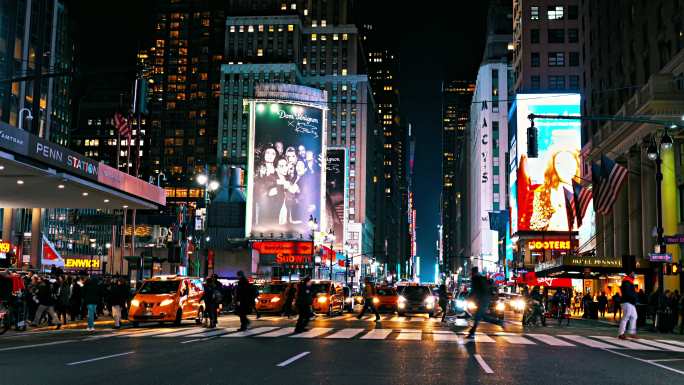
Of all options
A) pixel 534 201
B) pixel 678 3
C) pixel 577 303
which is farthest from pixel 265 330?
pixel 534 201

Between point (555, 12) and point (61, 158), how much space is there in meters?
88.5

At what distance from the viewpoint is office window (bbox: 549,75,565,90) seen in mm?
100375

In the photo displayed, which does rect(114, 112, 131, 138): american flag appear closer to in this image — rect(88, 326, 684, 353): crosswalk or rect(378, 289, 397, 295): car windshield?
rect(378, 289, 397, 295): car windshield

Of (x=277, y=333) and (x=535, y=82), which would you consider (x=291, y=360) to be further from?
(x=535, y=82)

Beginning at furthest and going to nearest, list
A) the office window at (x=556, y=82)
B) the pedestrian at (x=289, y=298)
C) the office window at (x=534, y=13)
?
the office window at (x=534, y=13), the office window at (x=556, y=82), the pedestrian at (x=289, y=298)

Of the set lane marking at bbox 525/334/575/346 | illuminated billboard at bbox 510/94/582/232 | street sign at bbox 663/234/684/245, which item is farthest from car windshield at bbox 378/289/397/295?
illuminated billboard at bbox 510/94/582/232

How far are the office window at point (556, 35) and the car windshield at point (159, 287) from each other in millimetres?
87180

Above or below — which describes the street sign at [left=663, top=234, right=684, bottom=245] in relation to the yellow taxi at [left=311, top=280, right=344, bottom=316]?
above

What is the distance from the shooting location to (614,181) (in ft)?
136

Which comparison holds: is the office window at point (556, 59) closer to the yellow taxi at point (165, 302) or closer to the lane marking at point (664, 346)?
the yellow taxi at point (165, 302)

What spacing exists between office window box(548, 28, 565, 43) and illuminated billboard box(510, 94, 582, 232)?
53.6 feet

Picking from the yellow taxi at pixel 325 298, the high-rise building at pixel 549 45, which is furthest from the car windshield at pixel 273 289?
the high-rise building at pixel 549 45

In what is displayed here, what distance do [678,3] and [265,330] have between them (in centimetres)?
3225

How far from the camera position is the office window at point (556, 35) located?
10194 cm
